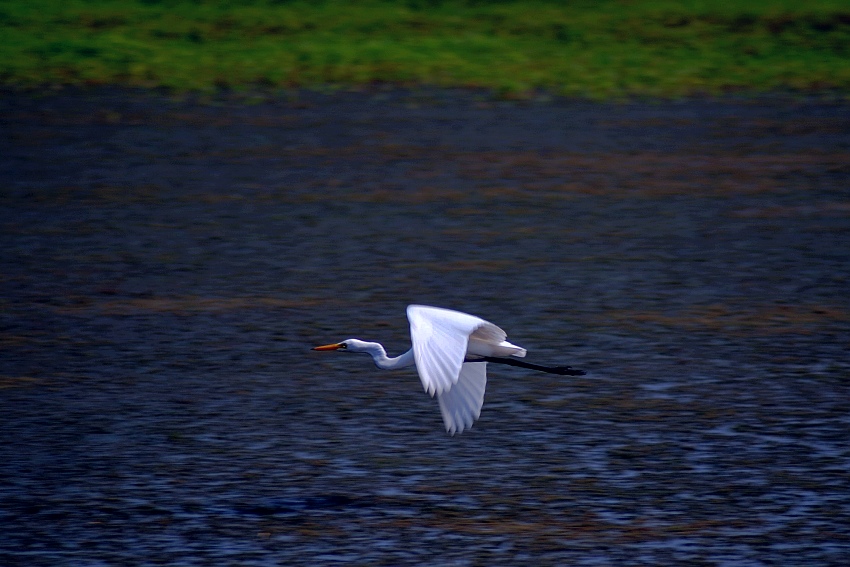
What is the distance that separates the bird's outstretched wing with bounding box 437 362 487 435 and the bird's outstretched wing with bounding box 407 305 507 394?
0.27 m

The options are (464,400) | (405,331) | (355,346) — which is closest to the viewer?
(464,400)

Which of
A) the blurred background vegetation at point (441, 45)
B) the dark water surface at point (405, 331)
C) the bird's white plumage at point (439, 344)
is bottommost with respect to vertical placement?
the dark water surface at point (405, 331)

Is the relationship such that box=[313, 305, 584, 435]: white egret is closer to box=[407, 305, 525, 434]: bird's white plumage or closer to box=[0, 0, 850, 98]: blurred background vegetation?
box=[407, 305, 525, 434]: bird's white plumage

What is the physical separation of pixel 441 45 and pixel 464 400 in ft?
31.6

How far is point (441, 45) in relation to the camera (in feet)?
44.1

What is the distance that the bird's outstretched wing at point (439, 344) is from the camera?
361 cm

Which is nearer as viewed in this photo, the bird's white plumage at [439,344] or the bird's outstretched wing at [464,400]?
the bird's white plumage at [439,344]

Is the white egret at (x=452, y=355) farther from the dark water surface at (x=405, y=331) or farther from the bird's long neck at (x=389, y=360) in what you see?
the dark water surface at (x=405, y=331)

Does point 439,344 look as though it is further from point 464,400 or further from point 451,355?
point 464,400

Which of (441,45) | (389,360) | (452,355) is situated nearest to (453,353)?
(452,355)

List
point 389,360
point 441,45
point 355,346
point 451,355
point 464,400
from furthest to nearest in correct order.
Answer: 1. point 441,45
2. point 355,346
3. point 389,360
4. point 464,400
5. point 451,355

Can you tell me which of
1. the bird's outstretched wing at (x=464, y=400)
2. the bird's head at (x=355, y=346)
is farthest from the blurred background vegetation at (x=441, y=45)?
the bird's outstretched wing at (x=464, y=400)

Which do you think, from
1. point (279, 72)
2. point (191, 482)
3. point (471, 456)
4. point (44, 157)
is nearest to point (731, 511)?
point (471, 456)

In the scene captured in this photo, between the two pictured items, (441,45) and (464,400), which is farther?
(441,45)
